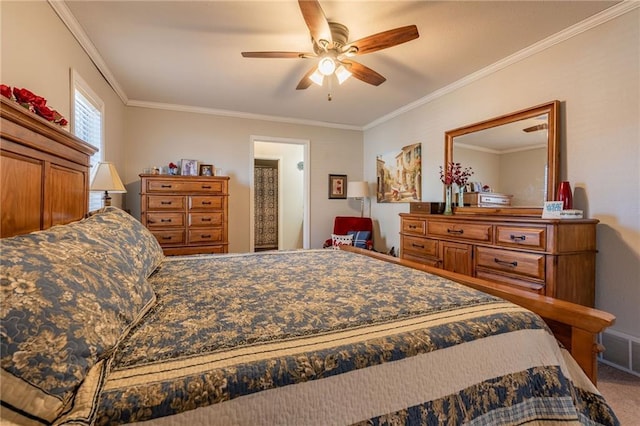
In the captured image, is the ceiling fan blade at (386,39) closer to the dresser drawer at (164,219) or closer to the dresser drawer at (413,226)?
the dresser drawer at (413,226)

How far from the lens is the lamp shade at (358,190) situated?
4625 millimetres

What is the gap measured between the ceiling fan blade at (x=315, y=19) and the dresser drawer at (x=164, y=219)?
2.64 metres

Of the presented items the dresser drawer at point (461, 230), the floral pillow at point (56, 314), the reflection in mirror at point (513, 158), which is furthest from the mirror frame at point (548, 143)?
the floral pillow at point (56, 314)

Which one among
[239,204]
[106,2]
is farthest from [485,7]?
[239,204]

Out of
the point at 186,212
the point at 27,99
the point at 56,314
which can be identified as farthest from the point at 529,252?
the point at 186,212

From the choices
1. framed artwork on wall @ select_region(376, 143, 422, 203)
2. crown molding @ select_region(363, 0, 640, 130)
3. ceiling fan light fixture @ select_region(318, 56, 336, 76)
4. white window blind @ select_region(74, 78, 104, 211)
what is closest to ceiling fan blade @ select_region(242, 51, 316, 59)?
ceiling fan light fixture @ select_region(318, 56, 336, 76)

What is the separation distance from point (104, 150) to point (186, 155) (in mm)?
1142

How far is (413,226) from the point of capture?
3258 mm

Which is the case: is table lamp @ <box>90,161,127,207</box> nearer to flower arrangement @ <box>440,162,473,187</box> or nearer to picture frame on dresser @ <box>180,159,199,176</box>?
picture frame on dresser @ <box>180,159,199,176</box>

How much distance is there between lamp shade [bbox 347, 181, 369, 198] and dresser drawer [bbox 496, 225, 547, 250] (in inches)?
95.8

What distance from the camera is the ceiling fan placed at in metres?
1.79

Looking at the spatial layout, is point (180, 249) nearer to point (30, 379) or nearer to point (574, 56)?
point (30, 379)

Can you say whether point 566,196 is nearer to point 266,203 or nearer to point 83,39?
point 83,39

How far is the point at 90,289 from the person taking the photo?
0.79 meters
